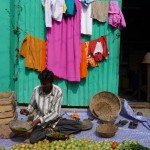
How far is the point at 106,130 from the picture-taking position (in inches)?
235

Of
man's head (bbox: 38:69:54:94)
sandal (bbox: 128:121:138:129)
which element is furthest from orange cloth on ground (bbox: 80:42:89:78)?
man's head (bbox: 38:69:54:94)

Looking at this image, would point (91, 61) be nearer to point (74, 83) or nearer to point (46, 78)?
point (74, 83)

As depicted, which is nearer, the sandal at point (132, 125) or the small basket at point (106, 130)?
the small basket at point (106, 130)

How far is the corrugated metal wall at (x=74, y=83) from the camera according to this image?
7227 mm

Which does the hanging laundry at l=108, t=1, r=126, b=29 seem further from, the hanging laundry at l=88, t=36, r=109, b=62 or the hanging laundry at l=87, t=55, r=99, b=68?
the hanging laundry at l=87, t=55, r=99, b=68

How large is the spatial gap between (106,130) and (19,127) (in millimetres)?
1591

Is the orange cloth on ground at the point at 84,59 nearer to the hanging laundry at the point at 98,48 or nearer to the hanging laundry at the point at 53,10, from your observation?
the hanging laundry at the point at 98,48

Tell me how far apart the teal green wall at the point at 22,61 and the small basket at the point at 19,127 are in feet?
6.29

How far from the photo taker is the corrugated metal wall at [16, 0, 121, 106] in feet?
23.7

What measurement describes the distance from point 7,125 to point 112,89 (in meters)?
2.65

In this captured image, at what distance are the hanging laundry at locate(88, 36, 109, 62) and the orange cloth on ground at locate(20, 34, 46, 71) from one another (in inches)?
41.1

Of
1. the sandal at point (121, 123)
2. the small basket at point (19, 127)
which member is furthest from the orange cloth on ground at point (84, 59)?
the small basket at point (19, 127)

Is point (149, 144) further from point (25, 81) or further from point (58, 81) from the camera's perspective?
point (25, 81)

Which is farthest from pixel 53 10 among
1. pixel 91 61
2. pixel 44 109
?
pixel 44 109
